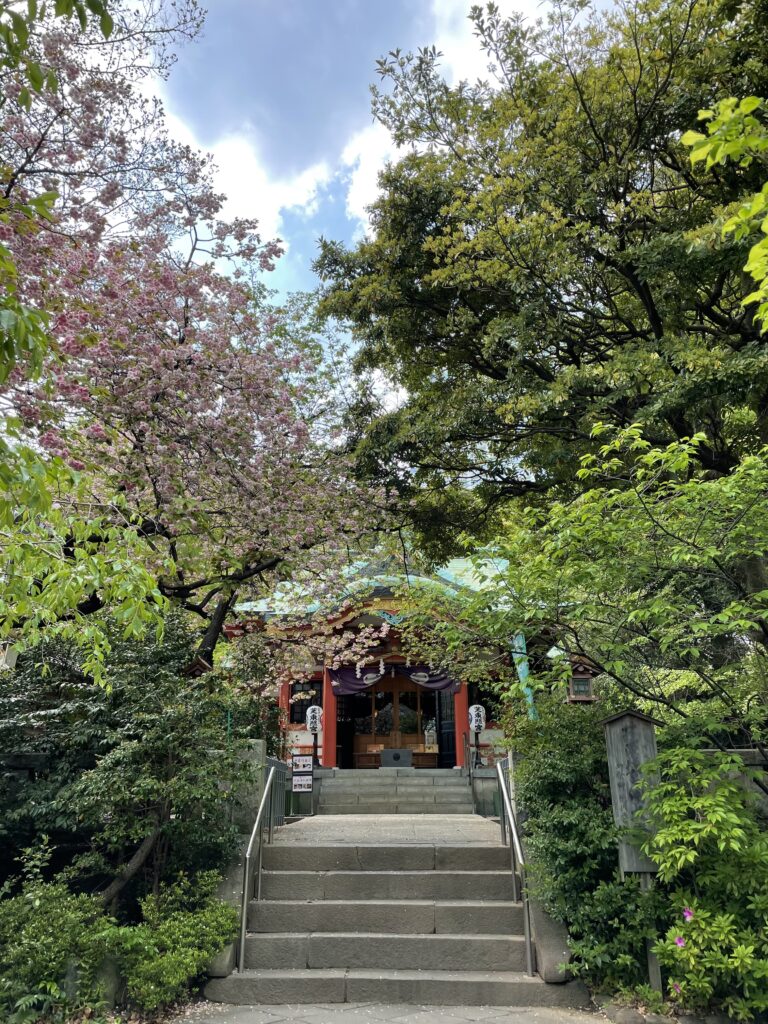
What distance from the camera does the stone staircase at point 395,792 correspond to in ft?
39.5

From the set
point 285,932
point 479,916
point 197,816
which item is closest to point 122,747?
point 197,816

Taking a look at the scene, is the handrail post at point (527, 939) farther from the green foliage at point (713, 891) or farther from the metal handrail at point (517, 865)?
the green foliage at point (713, 891)

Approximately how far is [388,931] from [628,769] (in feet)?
8.29

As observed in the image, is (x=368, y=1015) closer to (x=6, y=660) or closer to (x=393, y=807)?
(x=6, y=660)

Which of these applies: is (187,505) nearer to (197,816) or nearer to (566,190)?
(197,816)

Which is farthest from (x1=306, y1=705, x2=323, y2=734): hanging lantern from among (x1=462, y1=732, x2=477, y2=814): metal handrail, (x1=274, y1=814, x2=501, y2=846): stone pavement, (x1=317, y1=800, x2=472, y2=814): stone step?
(x1=274, y1=814, x2=501, y2=846): stone pavement

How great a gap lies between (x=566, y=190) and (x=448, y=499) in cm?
438

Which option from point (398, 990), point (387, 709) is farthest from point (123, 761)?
point (387, 709)

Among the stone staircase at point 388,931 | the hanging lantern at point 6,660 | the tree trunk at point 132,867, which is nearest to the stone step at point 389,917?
the stone staircase at point 388,931

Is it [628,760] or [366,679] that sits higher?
[366,679]

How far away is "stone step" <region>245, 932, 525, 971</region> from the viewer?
5203 mm

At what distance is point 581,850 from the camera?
16.2ft

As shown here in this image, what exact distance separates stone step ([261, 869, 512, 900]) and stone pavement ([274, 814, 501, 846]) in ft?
1.80

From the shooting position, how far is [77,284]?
566 cm
